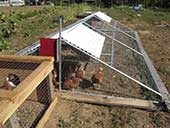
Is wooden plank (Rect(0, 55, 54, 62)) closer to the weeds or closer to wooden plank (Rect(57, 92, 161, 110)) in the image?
the weeds

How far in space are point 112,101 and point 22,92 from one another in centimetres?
244

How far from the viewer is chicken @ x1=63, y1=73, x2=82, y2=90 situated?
19.9 feet

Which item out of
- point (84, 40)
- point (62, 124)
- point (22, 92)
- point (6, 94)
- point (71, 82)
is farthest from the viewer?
point (84, 40)

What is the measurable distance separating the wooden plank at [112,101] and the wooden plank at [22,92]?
3.76 ft

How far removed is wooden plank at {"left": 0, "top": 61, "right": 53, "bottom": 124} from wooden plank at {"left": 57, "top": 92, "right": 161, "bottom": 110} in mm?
1146

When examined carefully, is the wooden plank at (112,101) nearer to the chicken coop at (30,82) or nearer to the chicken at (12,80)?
the chicken coop at (30,82)

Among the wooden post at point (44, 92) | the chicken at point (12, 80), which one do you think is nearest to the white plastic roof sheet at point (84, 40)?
the wooden post at point (44, 92)

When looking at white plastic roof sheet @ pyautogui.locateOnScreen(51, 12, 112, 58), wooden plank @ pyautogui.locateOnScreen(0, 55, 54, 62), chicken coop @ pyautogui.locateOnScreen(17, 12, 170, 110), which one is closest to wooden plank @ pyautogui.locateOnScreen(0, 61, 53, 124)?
wooden plank @ pyautogui.locateOnScreen(0, 55, 54, 62)

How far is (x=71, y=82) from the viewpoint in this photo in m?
6.05

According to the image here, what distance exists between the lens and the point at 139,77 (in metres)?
7.48

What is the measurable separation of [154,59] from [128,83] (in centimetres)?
261

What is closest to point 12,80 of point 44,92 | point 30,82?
point 44,92

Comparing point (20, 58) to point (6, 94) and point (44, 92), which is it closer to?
point (44, 92)

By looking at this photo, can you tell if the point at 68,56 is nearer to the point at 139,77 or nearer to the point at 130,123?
the point at 139,77
